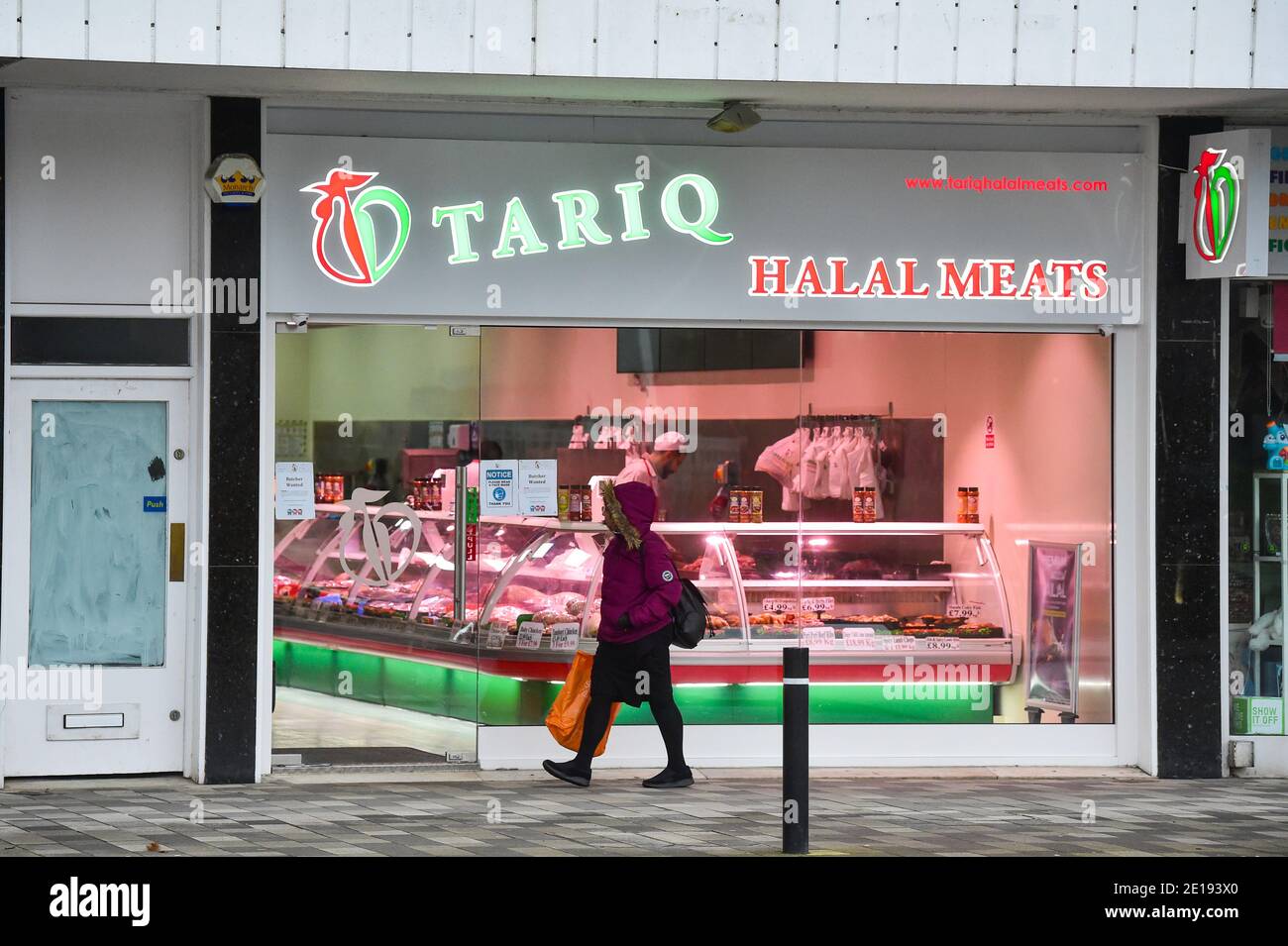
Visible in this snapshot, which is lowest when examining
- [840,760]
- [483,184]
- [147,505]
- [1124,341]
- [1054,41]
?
[840,760]

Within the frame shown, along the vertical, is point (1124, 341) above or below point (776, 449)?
above

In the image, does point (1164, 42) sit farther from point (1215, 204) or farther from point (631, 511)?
point (631, 511)

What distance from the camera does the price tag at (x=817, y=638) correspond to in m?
10.6

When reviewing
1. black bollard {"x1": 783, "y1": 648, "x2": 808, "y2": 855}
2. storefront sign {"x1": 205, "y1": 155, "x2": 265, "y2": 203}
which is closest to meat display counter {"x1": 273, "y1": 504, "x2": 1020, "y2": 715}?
storefront sign {"x1": 205, "y1": 155, "x2": 265, "y2": 203}

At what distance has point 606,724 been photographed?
9.46 meters

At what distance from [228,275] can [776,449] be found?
143 inches

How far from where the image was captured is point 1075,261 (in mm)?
10328

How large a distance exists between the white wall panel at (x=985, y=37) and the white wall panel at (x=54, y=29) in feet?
15.8

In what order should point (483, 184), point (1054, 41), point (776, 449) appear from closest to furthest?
point (1054, 41) < point (483, 184) < point (776, 449)

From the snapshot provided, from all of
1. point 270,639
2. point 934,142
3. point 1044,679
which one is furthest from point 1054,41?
point 270,639

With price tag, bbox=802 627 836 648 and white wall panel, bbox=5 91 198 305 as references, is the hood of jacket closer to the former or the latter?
price tag, bbox=802 627 836 648

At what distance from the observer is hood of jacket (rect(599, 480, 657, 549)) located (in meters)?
9.41

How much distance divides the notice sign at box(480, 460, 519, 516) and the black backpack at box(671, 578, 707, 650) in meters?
1.38

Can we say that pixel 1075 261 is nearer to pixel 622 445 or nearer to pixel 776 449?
pixel 776 449
